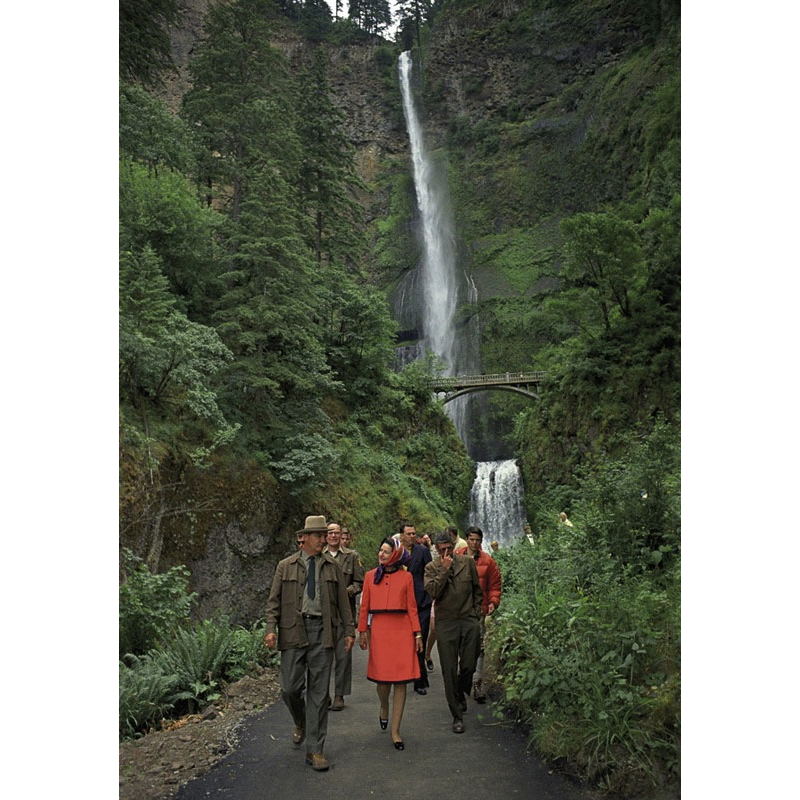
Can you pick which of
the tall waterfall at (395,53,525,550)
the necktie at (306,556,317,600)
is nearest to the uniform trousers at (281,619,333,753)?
the necktie at (306,556,317,600)

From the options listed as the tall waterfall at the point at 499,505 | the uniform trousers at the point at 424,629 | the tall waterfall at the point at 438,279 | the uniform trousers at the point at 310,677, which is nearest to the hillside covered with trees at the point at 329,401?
the uniform trousers at the point at 424,629

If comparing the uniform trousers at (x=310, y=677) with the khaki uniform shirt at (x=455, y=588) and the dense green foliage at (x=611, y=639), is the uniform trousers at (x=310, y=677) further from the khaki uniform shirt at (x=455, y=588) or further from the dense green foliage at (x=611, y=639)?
the dense green foliage at (x=611, y=639)

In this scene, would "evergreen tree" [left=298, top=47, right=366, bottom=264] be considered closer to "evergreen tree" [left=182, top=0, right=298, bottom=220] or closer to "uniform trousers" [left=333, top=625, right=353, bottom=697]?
"evergreen tree" [left=182, top=0, right=298, bottom=220]

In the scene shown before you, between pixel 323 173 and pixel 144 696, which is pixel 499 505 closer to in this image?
pixel 323 173

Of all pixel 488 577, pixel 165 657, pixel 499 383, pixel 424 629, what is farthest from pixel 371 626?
pixel 499 383

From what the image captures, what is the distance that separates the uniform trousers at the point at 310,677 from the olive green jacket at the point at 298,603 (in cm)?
7

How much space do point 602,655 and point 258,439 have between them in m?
11.7

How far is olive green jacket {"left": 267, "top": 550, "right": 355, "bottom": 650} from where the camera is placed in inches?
222

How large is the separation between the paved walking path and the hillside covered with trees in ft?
1.18

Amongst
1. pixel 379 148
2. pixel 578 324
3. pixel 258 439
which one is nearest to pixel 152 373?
pixel 258 439

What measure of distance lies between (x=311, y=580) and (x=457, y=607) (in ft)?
5.85

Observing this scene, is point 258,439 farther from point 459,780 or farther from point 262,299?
point 459,780

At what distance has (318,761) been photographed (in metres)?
5.17
